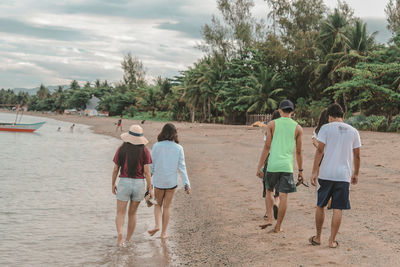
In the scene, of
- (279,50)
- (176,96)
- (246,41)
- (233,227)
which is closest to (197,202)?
(233,227)

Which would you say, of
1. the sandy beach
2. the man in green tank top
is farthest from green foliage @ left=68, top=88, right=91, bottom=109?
the man in green tank top

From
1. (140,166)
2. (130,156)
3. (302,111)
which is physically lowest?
(140,166)

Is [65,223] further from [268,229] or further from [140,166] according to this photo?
[268,229]

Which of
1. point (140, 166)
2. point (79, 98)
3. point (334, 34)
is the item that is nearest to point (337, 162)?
point (140, 166)

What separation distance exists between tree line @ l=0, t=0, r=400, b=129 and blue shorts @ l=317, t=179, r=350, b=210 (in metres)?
21.8

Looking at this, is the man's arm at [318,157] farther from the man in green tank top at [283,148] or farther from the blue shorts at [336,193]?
the man in green tank top at [283,148]

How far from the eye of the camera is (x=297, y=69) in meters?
39.4

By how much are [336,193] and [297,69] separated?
36.1 meters

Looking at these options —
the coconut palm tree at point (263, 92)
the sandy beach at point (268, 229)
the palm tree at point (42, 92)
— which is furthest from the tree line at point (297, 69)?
the palm tree at point (42, 92)

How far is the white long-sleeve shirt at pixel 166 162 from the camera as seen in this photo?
522 centimetres

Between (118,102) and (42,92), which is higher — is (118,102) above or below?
below

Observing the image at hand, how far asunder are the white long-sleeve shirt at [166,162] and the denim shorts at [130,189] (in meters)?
0.26

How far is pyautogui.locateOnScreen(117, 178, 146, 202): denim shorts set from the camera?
5.05 metres

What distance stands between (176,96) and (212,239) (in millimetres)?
46800
